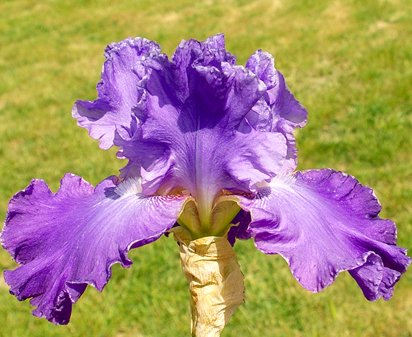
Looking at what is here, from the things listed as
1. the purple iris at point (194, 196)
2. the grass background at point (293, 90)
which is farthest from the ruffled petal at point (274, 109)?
the grass background at point (293, 90)

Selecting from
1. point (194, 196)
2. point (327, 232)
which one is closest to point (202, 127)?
point (194, 196)

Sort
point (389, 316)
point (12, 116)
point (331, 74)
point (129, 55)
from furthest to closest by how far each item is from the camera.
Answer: point (12, 116) < point (331, 74) < point (389, 316) < point (129, 55)

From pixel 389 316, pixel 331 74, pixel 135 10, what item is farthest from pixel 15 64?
pixel 389 316

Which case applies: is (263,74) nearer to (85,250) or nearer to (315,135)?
(85,250)

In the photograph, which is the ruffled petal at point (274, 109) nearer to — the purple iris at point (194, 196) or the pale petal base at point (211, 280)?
the purple iris at point (194, 196)

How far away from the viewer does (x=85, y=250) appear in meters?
0.74

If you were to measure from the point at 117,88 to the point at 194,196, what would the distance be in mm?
184

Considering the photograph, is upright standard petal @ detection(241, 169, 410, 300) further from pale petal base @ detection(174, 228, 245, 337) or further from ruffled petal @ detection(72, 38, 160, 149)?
ruffled petal @ detection(72, 38, 160, 149)

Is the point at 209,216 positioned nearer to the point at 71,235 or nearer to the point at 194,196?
the point at 194,196

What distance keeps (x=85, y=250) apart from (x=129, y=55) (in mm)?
284

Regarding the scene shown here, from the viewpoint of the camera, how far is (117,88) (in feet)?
2.79

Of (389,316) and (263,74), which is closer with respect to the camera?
(263,74)

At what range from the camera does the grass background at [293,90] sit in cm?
231

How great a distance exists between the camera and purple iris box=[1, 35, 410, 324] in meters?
0.73
